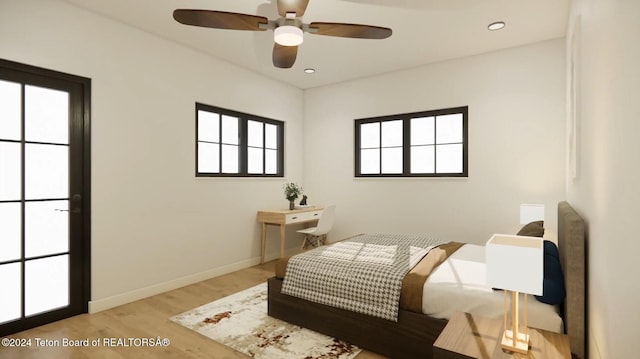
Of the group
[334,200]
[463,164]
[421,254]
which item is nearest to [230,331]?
[421,254]

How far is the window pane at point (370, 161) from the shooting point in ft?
16.2

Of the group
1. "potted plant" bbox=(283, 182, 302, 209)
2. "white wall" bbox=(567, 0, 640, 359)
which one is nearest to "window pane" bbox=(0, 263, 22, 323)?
"potted plant" bbox=(283, 182, 302, 209)

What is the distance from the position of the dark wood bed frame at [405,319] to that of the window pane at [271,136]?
2.73 meters

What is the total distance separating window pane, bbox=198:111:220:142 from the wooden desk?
48.5 inches

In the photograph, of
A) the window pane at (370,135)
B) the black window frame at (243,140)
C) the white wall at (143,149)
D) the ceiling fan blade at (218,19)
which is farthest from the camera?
the window pane at (370,135)

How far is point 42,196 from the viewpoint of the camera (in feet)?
9.03

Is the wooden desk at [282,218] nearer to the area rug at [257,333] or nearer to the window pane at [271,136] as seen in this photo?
the window pane at [271,136]

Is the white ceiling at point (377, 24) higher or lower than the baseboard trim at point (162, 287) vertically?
higher

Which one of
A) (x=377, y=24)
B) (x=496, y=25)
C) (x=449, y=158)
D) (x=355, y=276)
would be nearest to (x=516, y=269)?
(x=355, y=276)

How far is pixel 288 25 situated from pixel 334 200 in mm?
3272

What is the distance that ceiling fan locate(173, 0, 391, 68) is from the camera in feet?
7.28

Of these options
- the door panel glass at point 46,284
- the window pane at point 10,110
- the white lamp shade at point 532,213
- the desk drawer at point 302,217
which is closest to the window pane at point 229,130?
the desk drawer at point 302,217

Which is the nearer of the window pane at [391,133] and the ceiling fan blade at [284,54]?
the ceiling fan blade at [284,54]

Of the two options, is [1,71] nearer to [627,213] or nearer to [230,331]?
[230,331]
